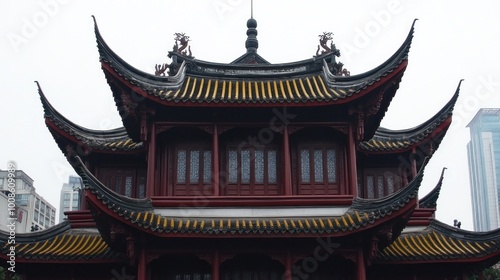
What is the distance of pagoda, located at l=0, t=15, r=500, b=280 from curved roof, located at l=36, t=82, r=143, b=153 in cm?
5

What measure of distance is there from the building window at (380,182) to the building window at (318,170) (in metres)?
2.55

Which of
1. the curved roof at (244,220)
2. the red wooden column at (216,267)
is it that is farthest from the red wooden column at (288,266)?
the red wooden column at (216,267)

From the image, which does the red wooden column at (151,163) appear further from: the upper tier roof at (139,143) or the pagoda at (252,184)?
the upper tier roof at (139,143)

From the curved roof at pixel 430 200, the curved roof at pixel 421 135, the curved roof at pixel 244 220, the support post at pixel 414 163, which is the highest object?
the curved roof at pixel 421 135

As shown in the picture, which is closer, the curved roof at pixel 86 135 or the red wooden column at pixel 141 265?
the red wooden column at pixel 141 265

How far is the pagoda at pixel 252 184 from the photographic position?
51.5 feet

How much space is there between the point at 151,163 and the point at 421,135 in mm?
8285

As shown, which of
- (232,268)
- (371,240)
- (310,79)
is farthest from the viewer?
(310,79)

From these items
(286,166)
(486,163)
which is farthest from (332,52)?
(486,163)

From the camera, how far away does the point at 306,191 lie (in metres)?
17.2

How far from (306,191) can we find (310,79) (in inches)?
152

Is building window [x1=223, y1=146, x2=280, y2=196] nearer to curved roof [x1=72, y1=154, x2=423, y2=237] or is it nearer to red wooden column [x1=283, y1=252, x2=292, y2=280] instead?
curved roof [x1=72, y1=154, x2=423, y2=237]

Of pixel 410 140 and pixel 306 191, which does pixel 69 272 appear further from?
pixel 410 140

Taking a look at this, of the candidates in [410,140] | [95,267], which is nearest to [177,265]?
Answer: [95,267]
